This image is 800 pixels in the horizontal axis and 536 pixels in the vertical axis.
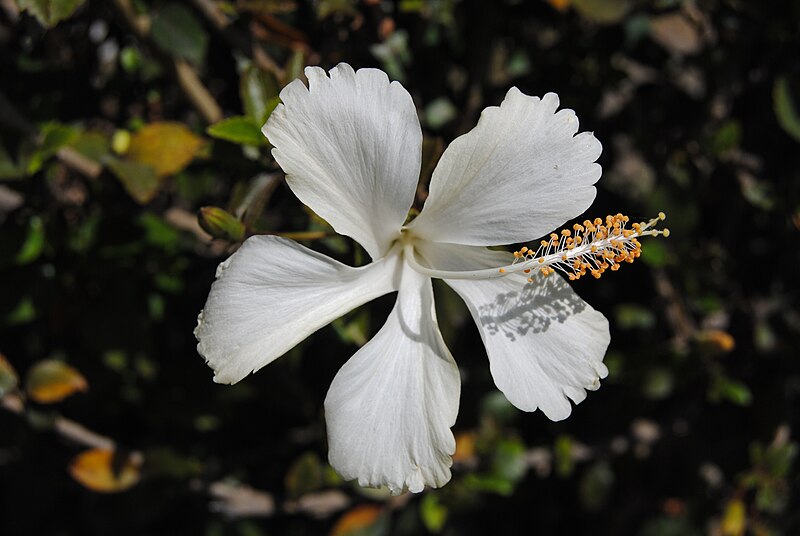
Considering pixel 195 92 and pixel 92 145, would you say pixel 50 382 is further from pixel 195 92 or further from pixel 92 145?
pixel 195 92

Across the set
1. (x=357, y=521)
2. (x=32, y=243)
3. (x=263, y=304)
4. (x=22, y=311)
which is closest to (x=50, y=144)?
(x=32, y=243)

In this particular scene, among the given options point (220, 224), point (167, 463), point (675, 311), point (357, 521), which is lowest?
point (357, 521)

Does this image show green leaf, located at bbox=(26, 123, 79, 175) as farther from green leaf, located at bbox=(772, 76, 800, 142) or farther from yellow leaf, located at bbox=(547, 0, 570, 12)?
green leaf, located at bbox=(772, 76, 800, 142)

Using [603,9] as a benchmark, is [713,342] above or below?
below

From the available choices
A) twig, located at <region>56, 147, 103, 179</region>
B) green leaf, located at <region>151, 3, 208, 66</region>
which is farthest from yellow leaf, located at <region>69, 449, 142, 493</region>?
green leaf, located at <region>151, 3, 208, 66</region>

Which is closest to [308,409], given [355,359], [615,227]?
[355,359]
